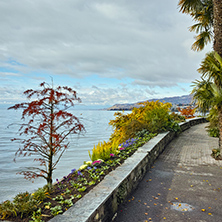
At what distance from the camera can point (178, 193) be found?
421cm

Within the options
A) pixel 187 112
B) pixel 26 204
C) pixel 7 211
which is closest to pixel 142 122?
pixel 26 204

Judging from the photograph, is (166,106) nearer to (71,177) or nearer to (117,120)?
(117,120)

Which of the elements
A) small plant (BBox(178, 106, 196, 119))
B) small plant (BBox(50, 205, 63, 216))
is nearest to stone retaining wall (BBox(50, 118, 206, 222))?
small plant (BBox(50, 205, 63, 216))

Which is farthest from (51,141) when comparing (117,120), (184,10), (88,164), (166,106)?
(184,10)

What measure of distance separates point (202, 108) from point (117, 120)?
436 cm

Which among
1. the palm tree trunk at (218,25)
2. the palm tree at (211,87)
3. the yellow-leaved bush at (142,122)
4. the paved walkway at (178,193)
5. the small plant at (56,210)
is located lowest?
the paved walkway at (178,193)

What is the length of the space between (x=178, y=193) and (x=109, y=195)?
182cm

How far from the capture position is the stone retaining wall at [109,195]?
8.43 ft

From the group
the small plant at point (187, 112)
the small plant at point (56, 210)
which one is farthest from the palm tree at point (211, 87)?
the small plant at point (187, 112)

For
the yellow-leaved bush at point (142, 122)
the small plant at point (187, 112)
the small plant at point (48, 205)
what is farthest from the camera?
the small plant at point (187, 112)

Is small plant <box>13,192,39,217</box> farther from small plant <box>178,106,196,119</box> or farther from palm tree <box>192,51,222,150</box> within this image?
small plant <box>178,106,196,119</box>

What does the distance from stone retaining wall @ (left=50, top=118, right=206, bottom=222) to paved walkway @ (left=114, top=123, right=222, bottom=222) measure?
0.20m

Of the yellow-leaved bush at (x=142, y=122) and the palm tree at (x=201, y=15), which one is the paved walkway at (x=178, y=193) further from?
the palm tree at (x=201, y=15)

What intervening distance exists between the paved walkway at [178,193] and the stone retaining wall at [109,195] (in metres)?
0.20
